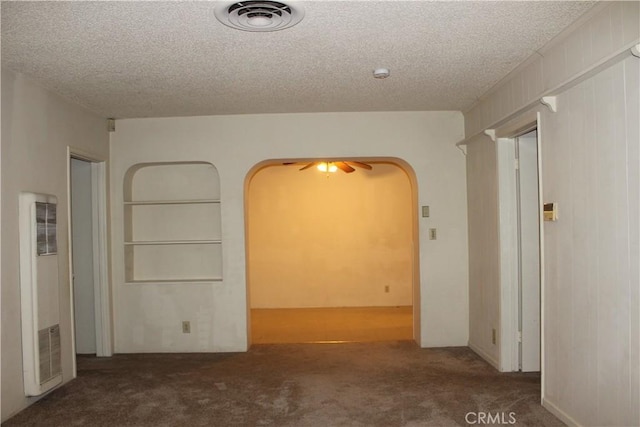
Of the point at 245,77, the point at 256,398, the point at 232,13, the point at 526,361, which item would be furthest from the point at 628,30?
the point at 256,398

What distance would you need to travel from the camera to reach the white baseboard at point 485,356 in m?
4.30

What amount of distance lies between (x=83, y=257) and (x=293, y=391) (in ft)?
8.65

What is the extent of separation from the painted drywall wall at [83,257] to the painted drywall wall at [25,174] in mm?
703

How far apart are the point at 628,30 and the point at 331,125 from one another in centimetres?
306

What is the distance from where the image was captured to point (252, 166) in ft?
16.8

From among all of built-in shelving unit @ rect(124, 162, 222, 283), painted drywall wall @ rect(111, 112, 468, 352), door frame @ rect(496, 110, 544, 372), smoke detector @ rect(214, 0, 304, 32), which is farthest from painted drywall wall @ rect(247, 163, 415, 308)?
smoke detector @ rect(214, 0, 304, 32)

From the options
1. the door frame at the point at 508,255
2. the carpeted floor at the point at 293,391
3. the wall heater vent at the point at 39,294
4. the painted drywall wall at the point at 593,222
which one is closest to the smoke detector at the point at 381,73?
the painted drywall wall at the point at 593,222

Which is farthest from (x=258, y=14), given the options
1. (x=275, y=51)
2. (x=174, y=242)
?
(x=174, y=242)

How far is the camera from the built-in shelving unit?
5.38m

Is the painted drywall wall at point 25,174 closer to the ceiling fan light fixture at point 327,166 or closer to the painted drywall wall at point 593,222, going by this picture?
the ceiling fan light fixture at point 327,166

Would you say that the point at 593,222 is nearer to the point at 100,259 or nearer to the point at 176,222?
the point at 176,222

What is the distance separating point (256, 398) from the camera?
12.1 feet

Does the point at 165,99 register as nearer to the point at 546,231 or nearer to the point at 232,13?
the point at 232,13

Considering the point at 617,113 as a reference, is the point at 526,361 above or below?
below
